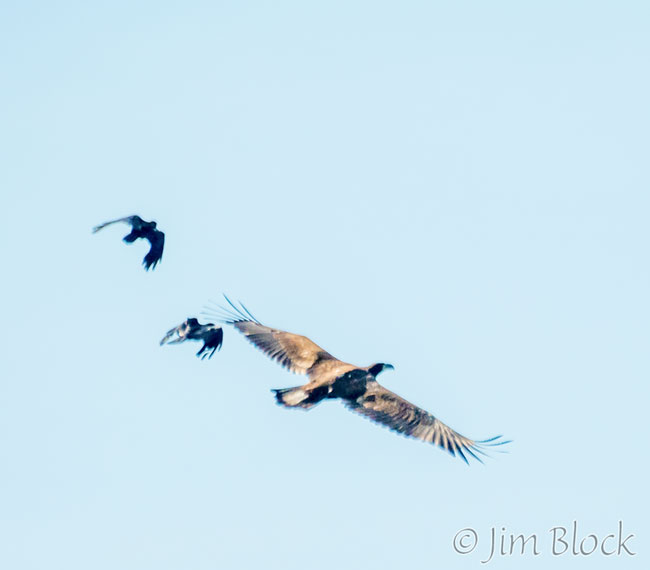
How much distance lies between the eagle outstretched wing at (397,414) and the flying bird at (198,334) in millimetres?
2838

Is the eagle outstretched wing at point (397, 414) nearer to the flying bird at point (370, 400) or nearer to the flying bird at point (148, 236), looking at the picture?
the flying bird at point (370, 400)

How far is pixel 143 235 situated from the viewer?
61.1ft

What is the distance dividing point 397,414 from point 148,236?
5584mm

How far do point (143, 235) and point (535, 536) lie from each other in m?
8.64

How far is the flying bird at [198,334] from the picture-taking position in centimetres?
1836

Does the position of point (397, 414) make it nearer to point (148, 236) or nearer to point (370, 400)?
point (370, 400)

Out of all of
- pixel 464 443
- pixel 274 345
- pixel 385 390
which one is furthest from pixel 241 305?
pixel 464 443

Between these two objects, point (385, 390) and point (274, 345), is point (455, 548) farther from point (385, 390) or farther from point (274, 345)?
point (274, 345)

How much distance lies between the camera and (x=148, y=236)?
736 inches

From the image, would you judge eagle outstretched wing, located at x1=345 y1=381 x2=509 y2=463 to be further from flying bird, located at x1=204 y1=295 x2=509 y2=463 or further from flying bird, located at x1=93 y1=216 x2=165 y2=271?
flying bird, located at x1=93 y1=216 x2=165 y2=271

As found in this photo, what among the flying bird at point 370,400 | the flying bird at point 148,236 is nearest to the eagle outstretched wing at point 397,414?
the flying bird at point 370,400

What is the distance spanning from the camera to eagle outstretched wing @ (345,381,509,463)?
17062 mm

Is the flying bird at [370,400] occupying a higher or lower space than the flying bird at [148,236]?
lower

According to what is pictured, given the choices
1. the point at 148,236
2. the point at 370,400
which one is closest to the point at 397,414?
the point at 370,400
